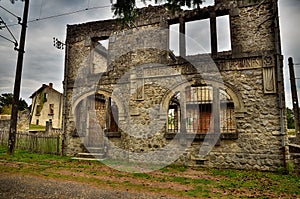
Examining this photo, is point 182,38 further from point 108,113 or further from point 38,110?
point 38,110

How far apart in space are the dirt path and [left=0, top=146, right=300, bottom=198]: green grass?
412 millimetres

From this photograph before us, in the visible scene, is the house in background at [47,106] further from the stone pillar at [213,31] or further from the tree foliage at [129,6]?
the tree foliage at [129,6]

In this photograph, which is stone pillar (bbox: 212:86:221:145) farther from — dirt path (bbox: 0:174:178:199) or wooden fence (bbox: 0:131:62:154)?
wooden fence (bbox: 0:131:62:154)

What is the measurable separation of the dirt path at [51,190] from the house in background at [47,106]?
27.5 metres

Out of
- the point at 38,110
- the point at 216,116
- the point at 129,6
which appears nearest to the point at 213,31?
the point at 216,116

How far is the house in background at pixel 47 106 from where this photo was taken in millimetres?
32531

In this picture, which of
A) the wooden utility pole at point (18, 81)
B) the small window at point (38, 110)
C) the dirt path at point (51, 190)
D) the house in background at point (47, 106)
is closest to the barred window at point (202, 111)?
the dirt path at point (51, 190)

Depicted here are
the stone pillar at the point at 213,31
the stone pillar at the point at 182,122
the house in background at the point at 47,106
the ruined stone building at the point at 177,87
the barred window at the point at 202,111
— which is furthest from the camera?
the house in background at the point at 47,106

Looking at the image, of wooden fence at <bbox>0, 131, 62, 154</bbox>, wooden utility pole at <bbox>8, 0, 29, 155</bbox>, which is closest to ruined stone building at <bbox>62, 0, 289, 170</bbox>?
wooden fence at <bbox>0, 131, 62, 154</bbox>

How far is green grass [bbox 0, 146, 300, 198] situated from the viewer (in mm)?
5570

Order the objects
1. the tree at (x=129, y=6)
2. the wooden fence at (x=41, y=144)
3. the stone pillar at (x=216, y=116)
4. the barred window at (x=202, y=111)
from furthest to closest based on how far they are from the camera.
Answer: the barred window at (x=202, y=111) → the wooden fence at (x=41, y=144) → the stone pillar at (x=216, y=116) → the tree at (x=129, y=6)

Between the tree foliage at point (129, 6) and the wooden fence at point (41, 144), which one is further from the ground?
the tree foliage at point (129, 6)

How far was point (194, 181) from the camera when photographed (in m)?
6.84

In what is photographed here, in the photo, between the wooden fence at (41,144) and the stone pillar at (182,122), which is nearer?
the stone pillar at (182,122)
